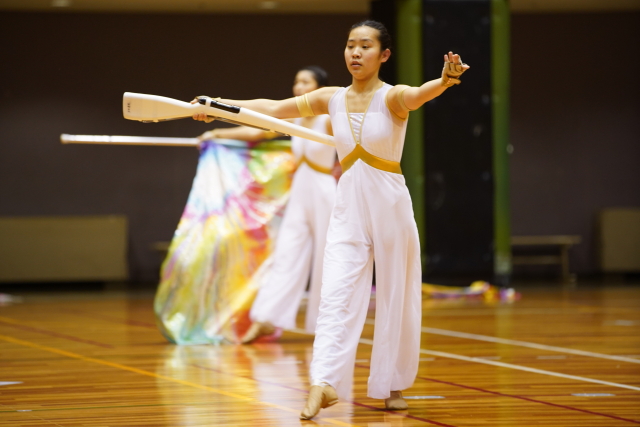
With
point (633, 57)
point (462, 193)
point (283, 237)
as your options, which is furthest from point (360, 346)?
point (633, 57)

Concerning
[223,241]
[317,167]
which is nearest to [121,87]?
[223,241]

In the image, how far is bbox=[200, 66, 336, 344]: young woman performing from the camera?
514 cm

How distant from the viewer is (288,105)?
3.36 meters

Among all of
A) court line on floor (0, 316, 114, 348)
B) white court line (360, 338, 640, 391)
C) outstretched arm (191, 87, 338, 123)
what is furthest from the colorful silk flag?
outstretched arm (191, 87, 338, 123)

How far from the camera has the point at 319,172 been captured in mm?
5230

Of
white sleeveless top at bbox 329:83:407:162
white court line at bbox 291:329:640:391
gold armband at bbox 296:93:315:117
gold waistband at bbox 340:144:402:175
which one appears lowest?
white court line at bbox 291:329:640:391

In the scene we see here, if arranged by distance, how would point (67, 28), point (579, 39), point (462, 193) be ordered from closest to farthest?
1. point (462, 193)
2. point (67, 28)
3. point (579, 39)

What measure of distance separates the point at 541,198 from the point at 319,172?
7023mm

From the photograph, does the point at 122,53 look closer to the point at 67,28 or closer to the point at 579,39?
the point at 67,28

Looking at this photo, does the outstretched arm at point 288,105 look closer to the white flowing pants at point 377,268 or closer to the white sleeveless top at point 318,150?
the white flowing pants at point 377,268

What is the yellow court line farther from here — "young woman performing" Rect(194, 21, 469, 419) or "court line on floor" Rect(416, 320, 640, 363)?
"court line on floor" Rect(416, 320, 640, 363)

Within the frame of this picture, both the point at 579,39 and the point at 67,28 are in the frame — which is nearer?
the point at 67,28

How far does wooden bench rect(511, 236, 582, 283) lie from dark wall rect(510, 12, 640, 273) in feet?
0.79

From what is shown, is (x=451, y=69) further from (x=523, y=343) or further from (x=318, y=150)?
(x=523, y=343)
